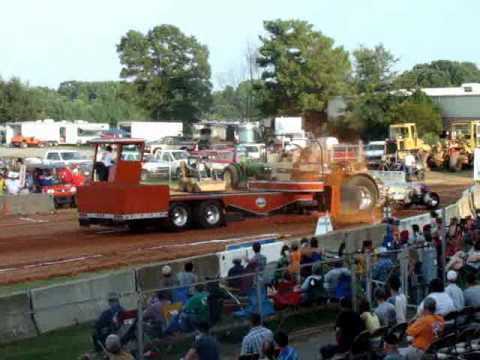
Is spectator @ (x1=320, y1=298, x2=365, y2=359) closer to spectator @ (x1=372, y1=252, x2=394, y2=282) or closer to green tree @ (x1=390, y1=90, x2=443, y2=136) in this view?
spectator @ (x1=372, y1=252, x2=394, y2=282)

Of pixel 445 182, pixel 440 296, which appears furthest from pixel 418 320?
pixel 445 182

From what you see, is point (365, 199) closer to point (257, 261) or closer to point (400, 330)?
point (257, 261)

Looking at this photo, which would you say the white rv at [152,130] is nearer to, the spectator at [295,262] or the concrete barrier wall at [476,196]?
the concrete barrier wall at [476,196]

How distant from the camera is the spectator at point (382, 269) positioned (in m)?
15.4

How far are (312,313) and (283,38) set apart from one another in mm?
63961

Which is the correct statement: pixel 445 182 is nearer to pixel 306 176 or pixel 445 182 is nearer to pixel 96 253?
pixel 306 176

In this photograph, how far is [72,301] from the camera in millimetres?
14820

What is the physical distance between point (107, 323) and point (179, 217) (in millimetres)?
14172

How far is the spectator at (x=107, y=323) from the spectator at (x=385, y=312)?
137 inches

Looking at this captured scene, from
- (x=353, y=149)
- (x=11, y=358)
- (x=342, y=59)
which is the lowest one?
(x=11, y=358)

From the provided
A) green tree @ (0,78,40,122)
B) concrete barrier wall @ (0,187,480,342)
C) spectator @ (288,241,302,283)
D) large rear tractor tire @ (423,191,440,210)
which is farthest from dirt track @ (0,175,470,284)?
green tree @ (0,78,40,122)

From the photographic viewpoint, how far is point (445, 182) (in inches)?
1789

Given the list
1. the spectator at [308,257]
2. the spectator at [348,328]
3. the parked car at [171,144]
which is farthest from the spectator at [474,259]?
the parked car at [171,144]

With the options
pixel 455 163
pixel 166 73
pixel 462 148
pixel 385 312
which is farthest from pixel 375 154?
pixel 166 73
